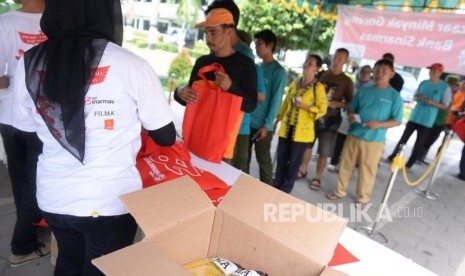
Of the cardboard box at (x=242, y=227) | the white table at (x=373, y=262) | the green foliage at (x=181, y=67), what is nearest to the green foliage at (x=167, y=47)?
the green foliage at (x=181, y=67)

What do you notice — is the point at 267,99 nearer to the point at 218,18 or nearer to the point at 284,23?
the point at 218,18

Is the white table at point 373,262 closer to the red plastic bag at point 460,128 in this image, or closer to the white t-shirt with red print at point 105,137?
the white t-shirt with red print at point 105,137

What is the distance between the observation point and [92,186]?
41.5 inches

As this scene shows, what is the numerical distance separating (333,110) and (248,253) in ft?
10.3

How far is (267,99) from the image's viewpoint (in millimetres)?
3057

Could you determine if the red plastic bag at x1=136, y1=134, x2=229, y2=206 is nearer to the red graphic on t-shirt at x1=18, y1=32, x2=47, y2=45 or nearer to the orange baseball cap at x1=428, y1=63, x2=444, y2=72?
the red graphic on t-shirt at x1=18, y1=32, x2=47, y2=45

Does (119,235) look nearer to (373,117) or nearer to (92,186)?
(92,186)

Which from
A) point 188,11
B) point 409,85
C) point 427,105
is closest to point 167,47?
point 188,11

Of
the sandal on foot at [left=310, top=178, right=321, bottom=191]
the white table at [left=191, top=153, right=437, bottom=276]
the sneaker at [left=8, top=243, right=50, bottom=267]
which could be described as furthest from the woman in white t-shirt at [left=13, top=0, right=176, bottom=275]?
the sandal on foot at [left=310, top=178, right=321, bottom=191]

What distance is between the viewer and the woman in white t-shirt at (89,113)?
3.15ft

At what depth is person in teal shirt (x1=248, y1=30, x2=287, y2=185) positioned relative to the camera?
9.87 ft

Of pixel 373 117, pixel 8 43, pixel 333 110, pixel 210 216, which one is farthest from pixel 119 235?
pixel 333 110

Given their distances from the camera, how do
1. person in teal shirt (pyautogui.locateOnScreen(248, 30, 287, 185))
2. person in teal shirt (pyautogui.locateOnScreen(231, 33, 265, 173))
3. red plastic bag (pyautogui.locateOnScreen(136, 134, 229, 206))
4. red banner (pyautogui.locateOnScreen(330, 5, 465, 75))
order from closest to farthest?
1. red plastic bag (pyautogui.locateOnScreen(136, 134, 229, 206))
2. person in teal shirt (pyautogui.locateOnScreen(231, 33, 265, 173))
3. person in teal shirt (pyautogui.locateOnScreen(248, 30, 287, 185))
4. red banner (pyautogui.locateOnScreen(330, 5, 465, 75))

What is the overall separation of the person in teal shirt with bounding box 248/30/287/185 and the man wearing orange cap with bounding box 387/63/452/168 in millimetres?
2839
